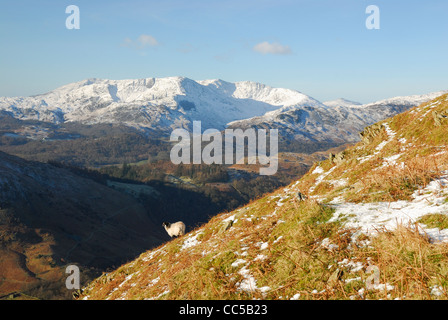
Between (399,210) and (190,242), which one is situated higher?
(399,210)

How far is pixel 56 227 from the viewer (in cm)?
13812

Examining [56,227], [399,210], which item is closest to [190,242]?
[399,210]

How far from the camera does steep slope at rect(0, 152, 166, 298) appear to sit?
346 ft

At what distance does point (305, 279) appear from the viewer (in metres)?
7.46

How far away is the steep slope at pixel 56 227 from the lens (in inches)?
4149
